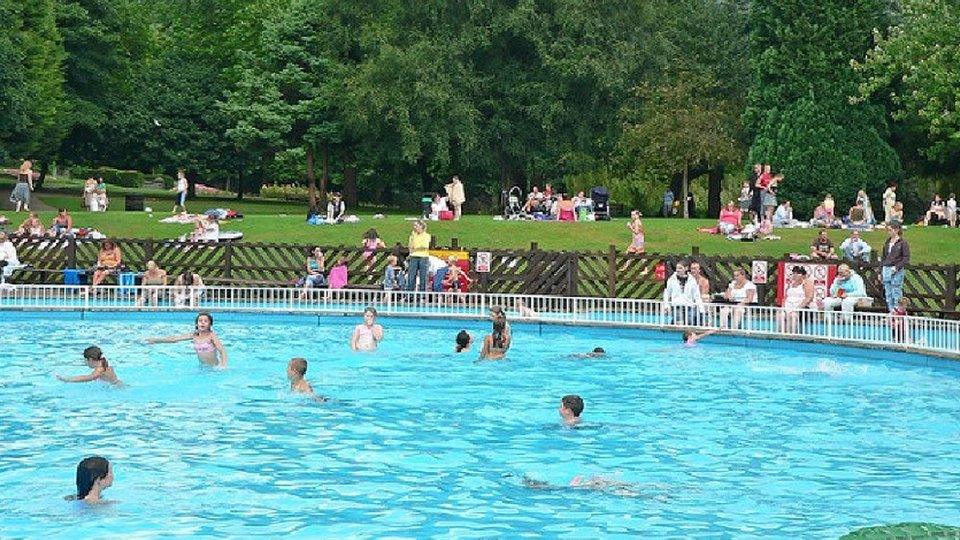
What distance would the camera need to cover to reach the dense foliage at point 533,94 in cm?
5756

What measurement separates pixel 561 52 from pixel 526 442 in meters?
43.1

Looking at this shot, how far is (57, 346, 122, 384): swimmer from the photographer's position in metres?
22.2

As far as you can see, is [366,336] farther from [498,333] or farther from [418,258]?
[418,258]

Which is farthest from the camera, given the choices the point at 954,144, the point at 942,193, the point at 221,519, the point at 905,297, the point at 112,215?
the point at 942,193

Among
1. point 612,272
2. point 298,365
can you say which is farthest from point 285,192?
point 298,365

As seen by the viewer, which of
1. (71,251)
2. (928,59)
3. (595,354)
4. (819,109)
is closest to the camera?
(595,354)

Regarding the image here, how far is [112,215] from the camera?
51.2 m

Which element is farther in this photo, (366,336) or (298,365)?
(366,336)

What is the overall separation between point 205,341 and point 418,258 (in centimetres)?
1057

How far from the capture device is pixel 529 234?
4700 cm

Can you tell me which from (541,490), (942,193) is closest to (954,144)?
(942,193)

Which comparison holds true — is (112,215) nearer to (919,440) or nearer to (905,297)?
(905,297)

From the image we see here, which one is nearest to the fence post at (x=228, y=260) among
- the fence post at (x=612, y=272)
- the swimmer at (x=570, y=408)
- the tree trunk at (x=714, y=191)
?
the fence post at (x=612, y=272)

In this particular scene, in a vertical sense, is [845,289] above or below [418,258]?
below
